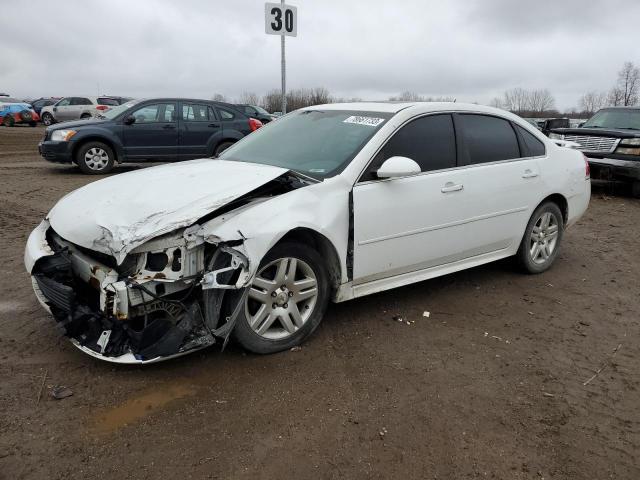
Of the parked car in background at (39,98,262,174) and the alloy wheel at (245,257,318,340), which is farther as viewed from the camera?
the parked car in background at (39,98,262,174)

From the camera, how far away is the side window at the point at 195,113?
36.8 feet

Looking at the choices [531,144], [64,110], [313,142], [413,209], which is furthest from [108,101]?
[413,209]

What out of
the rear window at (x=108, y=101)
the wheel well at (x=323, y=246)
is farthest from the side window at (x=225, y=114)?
the rear window at (x=108, y=101)

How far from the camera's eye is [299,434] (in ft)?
8.66

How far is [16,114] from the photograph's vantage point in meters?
28.5

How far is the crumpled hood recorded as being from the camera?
117 inches

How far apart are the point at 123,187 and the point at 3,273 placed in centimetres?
193

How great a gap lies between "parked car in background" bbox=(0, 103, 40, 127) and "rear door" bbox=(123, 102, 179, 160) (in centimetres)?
2171

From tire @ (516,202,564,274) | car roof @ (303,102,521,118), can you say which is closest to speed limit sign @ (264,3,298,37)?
car roof @ (303,102,521,118)

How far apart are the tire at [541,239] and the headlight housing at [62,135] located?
880 centimetres

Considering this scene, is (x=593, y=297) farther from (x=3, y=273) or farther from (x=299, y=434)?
(x=3, y=273)

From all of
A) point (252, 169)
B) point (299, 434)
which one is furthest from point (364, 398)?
point (252, 169)

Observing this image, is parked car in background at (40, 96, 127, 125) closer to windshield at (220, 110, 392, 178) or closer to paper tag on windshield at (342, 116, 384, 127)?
windshield at (220, 110, 392, 178)

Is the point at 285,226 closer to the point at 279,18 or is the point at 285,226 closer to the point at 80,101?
the point at 279,18
